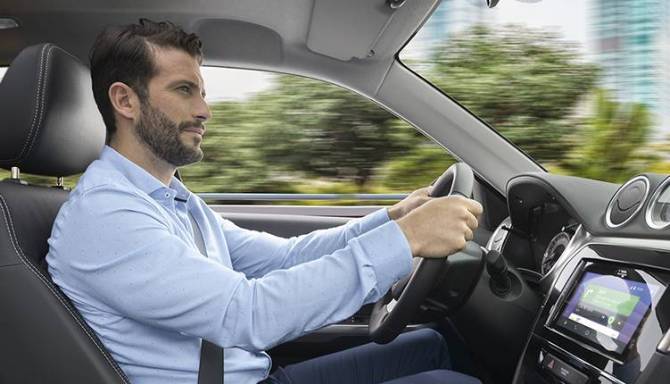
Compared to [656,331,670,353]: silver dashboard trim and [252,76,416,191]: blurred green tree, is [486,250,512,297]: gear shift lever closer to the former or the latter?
[656,331,670,353]: silver dashboard trim

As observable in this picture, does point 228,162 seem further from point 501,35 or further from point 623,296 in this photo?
point 623,296

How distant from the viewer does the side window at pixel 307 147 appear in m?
5.00

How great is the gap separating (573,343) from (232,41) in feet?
4.65

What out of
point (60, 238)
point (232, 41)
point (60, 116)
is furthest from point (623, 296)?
point (232, 41)

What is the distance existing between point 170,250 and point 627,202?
102 centimetres

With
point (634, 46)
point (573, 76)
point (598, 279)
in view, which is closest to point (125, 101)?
point (598, 279)

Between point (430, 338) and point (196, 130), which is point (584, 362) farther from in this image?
point (196, 130)

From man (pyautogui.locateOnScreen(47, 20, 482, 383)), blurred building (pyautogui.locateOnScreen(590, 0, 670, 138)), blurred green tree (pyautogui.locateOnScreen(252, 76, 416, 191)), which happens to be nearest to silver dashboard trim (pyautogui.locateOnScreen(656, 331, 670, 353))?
man (pyautogui.locateOnScreen(47, 20, 482, 383))

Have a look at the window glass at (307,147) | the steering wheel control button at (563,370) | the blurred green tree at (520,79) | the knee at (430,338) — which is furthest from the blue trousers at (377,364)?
the blurred green tree at (520,79)

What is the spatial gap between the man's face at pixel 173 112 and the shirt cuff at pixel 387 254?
1.62 ft

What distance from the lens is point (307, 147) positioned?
5.72m

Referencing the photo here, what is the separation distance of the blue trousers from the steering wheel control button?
0.82ft

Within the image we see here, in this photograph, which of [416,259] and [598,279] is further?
[416,259]

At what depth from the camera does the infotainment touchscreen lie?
4.69ft
